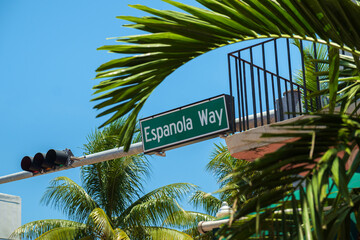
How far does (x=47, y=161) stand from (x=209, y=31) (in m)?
A: 8.24

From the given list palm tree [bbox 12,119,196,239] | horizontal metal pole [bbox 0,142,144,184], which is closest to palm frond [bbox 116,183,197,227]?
palm tree [bbox 12,119,196,239]

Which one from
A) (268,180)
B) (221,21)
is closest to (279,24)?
(221,21)

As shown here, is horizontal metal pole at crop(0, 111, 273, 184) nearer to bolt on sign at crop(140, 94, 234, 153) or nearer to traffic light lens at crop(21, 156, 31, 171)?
traffic light lens at crop(21, 156, 31, 171)

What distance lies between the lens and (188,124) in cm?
930

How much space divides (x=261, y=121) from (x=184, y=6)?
4675mm

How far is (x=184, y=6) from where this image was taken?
135 inches

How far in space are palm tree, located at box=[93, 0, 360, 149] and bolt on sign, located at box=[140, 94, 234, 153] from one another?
4948mm

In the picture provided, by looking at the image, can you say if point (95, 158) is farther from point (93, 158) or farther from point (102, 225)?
point (102, 225)

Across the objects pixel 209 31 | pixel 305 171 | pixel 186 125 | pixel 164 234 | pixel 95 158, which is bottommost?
pixel 164 234

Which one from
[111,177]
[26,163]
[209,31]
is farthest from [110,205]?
[209,31]

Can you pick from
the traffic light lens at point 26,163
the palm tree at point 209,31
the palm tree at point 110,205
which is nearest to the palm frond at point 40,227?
the palm tree at point 110,205

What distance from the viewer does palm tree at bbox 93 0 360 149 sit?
3320 millimetres

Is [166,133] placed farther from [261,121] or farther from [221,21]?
[221,21]

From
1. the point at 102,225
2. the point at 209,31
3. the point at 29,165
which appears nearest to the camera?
the point at 209,31
